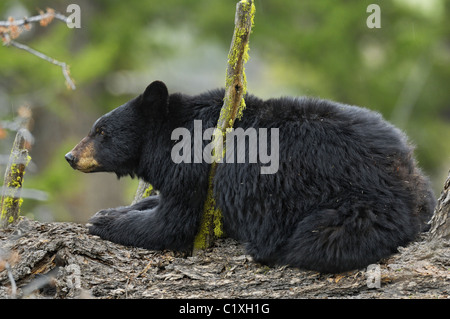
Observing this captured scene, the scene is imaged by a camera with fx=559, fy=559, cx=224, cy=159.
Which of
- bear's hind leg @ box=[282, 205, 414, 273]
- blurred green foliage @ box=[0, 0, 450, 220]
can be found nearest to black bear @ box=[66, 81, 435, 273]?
bear's hind leg @ box=[282, 205, 414, 273]

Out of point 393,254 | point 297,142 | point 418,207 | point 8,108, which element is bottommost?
point 393,254

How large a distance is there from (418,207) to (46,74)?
1012cm

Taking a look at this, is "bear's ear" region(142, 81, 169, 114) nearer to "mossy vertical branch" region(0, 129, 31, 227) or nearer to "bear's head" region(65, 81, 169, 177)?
"bear's head" region(65, 81, 169, 177)

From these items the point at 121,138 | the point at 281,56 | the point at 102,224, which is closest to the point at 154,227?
the point at 102,224

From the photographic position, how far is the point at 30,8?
1417 cm

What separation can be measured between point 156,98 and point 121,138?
0.56 m

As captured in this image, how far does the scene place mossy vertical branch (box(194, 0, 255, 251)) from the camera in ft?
15.6

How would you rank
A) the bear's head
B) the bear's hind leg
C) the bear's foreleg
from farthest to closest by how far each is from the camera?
the bear's head < the bear's foreleg < the bear's hind leg

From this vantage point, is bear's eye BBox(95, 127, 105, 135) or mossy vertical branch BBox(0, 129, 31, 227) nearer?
mossy vertical branch BBox(0, 129, 31, 227)

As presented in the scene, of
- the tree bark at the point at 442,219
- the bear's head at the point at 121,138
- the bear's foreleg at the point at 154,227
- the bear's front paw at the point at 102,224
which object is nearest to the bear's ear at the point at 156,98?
the bear's head at the point at 121,138

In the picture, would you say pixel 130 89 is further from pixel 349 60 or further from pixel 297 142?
pixel 297 142

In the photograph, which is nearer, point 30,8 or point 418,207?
point 418,207

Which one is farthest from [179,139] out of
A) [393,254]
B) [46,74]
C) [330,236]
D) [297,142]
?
[46,74]

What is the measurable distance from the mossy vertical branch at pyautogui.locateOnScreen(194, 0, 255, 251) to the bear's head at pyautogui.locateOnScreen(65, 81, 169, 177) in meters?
0.77
